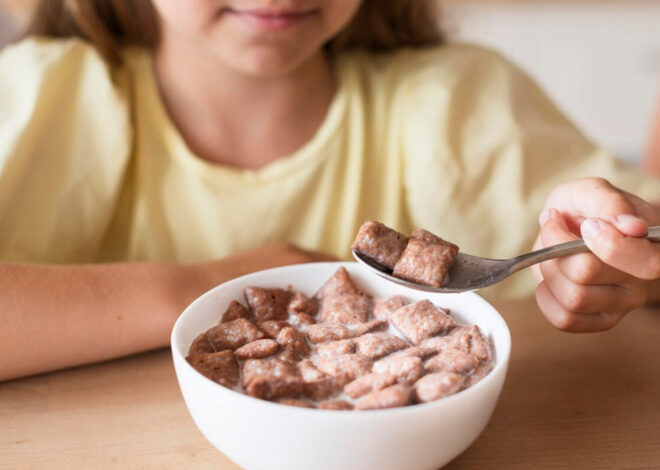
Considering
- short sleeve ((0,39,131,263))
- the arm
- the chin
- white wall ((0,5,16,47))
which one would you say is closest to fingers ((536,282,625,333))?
the arm

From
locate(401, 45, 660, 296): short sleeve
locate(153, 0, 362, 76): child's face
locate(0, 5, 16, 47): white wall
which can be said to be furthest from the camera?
locate(0, 5, 16, 47): white wall

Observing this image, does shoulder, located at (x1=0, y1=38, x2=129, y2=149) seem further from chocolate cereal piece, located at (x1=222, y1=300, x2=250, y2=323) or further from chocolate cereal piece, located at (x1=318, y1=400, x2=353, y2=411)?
chocolate cereal piece, located at (x1=318, y1=400, x2=353, y2=411)

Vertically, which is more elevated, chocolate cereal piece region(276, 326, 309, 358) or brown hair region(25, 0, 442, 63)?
brown hair region(25, 0, 442, 63)

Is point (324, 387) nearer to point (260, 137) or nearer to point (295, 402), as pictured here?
point (295, 402)

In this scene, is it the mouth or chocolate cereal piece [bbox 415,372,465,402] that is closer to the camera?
chocolate cereal piece [bbox 415,372,465,402]

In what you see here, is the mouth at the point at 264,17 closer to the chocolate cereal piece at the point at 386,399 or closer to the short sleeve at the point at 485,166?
the short sleeve at the point at 485,166

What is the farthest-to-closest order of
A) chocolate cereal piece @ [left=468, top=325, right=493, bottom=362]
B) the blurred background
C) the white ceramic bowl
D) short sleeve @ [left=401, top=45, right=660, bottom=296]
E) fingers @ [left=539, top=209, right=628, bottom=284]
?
the blurred background < short sleeve @ [left=401, top=45, right=660, bottom=296] < fingers @ [left=539, top=209, right=628, bottom=284] < chocolate cereal piece @ [left=468, top=325, right=493, bottom=362] < the white ceramic bowl

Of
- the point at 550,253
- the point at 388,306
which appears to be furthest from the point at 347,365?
the point at 550,253
